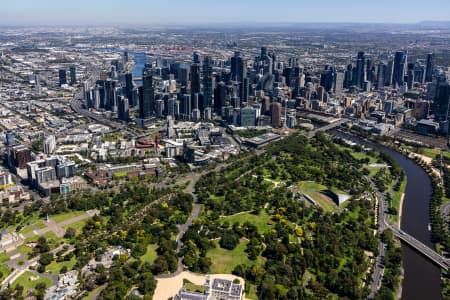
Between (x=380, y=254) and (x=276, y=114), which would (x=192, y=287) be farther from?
(x=276, y=114)

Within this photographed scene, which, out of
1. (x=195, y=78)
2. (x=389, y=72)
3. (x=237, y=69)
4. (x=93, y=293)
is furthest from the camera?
(x=389, y=72)

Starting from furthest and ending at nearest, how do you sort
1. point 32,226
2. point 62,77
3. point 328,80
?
point 62,77 < point 328,80 < point 32,226

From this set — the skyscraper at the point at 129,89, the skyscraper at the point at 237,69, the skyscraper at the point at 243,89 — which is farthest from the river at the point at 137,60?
the skyscraper at the point at 243,89

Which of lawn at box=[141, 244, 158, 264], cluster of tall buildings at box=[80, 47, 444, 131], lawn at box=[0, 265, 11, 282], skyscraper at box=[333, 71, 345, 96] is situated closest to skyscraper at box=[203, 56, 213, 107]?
cluster of tall buildings at box=[80, 47, 444, 131]

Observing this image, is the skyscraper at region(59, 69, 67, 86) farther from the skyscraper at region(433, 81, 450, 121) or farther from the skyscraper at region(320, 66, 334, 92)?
the skyscraper at region(433, 81, 450, 121)

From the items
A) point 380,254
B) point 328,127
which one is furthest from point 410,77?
point 380,254
